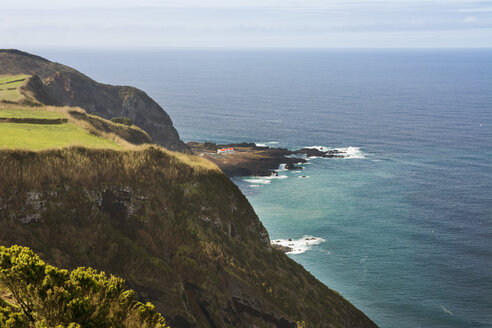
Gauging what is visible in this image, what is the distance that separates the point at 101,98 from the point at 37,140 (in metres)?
82.7

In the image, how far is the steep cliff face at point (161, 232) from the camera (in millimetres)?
25578

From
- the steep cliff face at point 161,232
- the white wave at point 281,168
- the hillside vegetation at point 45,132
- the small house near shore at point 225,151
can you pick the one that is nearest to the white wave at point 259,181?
the white wave at point 281,168

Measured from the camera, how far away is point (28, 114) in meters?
39.6

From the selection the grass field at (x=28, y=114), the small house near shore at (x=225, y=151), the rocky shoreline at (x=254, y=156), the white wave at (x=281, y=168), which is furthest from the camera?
the small house near shore at (x=225, y=151)

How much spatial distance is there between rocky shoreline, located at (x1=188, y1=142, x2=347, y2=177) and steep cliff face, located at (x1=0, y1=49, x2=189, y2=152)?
13520 millimetres

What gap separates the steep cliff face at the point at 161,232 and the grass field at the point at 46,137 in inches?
61.1

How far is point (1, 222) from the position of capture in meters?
24.1

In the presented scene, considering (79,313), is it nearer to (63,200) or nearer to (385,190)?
(63,200)

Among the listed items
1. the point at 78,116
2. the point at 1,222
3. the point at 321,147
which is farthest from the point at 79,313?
the point at 321,147

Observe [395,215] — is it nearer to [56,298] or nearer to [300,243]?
[300,243]

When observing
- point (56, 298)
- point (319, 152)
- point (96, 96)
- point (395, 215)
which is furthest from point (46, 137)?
point (319, 152)

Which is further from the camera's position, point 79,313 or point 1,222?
point 1,222

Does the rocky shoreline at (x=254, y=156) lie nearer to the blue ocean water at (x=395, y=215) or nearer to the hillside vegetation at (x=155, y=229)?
the blue ocean water at (x=395, y=215)

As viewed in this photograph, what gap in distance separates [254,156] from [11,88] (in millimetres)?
69586
